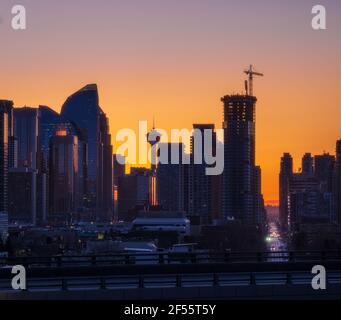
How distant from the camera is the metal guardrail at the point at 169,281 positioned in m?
19.3

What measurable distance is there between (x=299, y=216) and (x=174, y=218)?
211 ft

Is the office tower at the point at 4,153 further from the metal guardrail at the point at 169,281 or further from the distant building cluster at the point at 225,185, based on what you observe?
the metal guardrail at the point at 169,281

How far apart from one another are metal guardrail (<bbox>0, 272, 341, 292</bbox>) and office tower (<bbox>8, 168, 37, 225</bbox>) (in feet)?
513

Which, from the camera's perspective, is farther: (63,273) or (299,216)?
(299,216)

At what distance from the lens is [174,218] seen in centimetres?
12356

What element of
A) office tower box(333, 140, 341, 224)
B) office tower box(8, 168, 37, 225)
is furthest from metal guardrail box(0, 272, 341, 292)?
office tower box(8, 168, 37, 225)

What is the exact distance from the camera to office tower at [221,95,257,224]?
561 ft

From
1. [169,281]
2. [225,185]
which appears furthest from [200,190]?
[169,281]

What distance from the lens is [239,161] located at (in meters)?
174

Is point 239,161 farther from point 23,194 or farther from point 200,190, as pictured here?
point 23,194

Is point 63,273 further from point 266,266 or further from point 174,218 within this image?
point 174,218

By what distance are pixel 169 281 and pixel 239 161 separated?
155 meters
